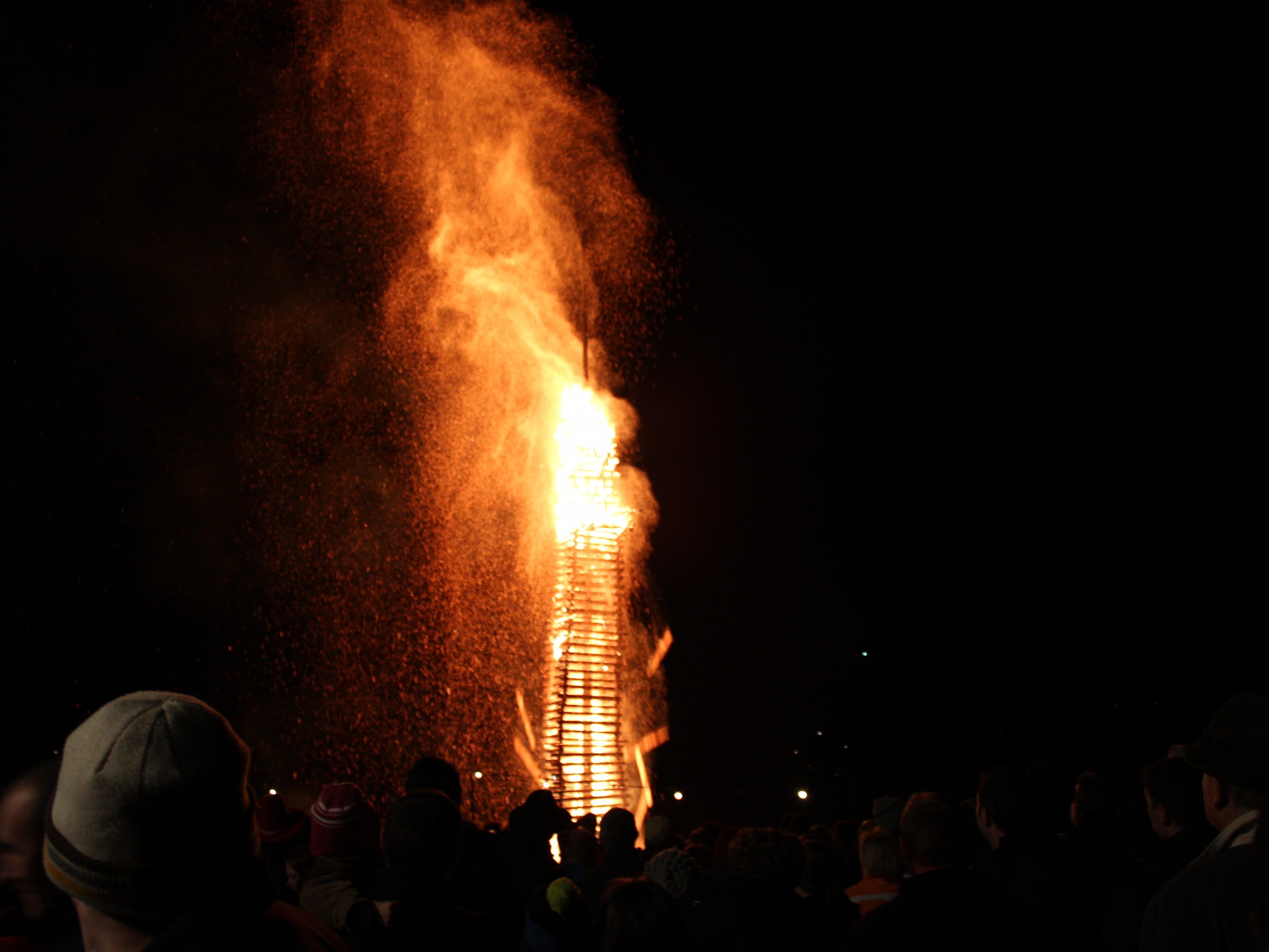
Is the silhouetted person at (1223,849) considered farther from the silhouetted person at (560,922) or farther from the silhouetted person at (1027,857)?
the silhouetted person at (560,922)

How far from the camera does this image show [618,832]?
715 centimetres

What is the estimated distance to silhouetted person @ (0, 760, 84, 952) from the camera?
9.89ft

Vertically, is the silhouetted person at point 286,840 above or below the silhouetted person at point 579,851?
above

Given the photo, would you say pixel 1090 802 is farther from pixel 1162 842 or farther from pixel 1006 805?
pixel 1162 842

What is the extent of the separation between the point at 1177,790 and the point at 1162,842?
314 mm

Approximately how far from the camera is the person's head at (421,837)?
3.90m

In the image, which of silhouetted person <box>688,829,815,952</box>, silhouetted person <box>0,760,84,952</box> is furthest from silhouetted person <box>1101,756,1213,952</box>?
silhouetted person <box>0,760,84,952</box>

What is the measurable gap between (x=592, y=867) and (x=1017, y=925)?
15.9 feet

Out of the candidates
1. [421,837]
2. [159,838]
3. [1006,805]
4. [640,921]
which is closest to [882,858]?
[1006,805]

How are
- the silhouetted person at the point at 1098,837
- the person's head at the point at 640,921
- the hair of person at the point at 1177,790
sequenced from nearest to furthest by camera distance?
the person's head at the point at 640,921 → the hair of person at the point at 1177,790 → the silhouetted person at the point at 1098,837

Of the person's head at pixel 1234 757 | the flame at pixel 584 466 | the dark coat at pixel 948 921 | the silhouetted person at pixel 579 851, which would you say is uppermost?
the flame at pixel 584 466

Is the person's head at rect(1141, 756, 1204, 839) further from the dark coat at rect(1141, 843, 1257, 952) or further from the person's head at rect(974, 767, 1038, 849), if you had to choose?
the dark coat at rect(1141, 843, 1257, 952)

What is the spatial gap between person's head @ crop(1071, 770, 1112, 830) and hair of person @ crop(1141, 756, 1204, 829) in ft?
5.91

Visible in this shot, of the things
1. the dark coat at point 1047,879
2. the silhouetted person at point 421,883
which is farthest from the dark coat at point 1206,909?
the silhouetted person at point 421,883
